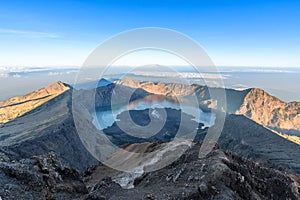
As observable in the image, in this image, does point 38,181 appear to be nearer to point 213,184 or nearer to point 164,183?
point 164,183

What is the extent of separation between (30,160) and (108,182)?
9.55 meters

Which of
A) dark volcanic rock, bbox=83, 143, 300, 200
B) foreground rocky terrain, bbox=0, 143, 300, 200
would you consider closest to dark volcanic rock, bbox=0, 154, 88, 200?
foreground rocky terrain, bbox=0, 143, 300, 200

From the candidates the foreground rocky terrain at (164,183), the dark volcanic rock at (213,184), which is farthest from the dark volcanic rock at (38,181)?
the dark volcanic rock at (213,184)

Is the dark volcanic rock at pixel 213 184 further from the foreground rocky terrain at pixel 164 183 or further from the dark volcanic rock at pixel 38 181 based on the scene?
the dark volcanic rock at pixel 38 181

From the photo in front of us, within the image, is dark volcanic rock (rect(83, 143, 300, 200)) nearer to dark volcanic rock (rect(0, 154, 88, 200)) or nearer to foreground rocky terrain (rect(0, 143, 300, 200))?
foreground rocky terrain (rect(0, 143, 300, 200))

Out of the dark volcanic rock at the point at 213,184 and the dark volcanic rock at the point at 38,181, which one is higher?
the dark volcanic rock at the point at 38,181

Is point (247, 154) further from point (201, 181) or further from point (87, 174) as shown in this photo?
point (201, 181)

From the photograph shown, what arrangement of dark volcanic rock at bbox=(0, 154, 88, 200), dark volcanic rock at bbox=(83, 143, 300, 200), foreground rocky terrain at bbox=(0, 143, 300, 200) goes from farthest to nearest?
dark volcanic rock at bbox=(83, 143, 300, 200), foreground rocky terrain at bbox=(0, 143, 300, 200), dark volcanic rock at bbox=(0, 154, 88, 200)

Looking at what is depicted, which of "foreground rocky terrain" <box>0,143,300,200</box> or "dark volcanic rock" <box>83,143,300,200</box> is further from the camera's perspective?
"dark volcanic rock" <box>83,143,300,200</box>

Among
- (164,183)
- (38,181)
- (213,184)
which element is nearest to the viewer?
(38,181)

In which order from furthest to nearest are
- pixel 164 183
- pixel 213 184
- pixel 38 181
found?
pixel 164 183 < pixel 213 184 < pixel 38 181

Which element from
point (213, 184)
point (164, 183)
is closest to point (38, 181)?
point (164, 183)

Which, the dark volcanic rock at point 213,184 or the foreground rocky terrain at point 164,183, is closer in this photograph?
the foreground rocky terrain at point 164,183

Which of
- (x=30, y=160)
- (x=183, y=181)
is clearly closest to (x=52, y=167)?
(x=30, y=160)
